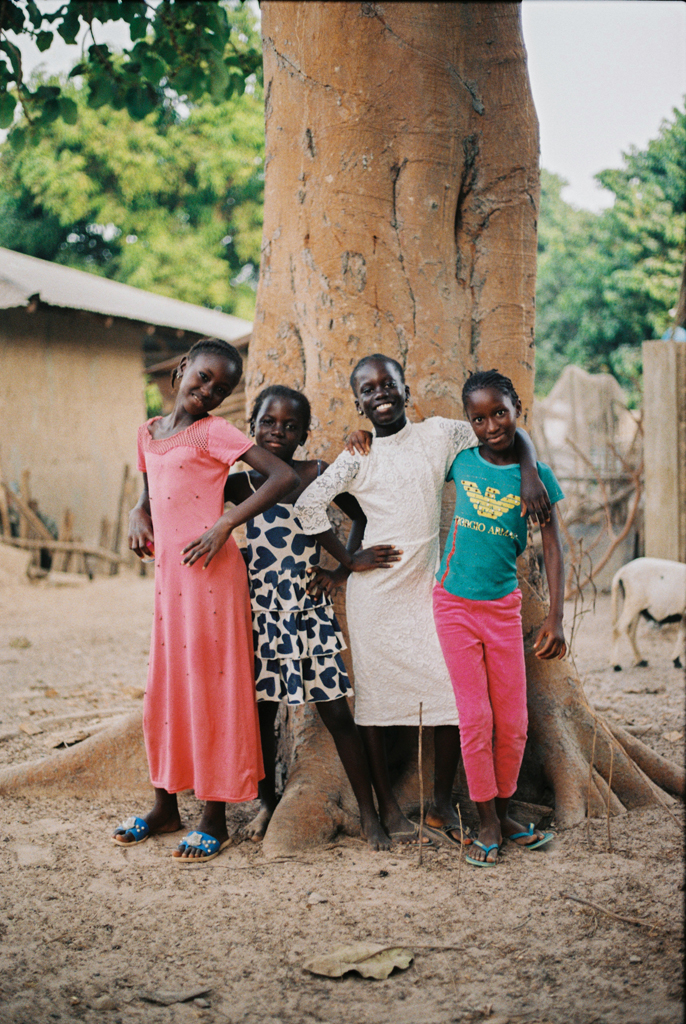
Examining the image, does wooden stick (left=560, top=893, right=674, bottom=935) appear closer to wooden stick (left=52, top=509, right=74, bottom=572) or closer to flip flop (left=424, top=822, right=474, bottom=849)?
flip flop (left=424, top=822, right=474, bottom=849)

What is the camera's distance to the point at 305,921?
226 centimetres

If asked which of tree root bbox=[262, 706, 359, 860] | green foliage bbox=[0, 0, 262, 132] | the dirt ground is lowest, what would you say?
the dirt ground

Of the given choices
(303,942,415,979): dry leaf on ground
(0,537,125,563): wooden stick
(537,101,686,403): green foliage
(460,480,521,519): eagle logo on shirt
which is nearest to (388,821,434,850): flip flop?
(303,942,415,979): dry leaf on ground

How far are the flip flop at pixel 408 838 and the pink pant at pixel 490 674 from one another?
256 millimetres

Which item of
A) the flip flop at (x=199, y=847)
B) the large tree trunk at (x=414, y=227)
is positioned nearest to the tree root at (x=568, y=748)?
the large tree trunk at (x=414, y=227)

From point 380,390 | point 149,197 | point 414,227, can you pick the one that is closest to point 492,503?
point 380,390

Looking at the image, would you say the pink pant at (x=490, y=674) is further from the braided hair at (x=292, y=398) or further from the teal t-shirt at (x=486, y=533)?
the braided hair at (x=292, y=398)

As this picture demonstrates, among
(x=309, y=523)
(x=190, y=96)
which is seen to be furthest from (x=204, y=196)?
(x=309, y=523)

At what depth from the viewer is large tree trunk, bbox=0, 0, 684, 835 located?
3111 mm

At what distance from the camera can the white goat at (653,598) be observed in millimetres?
5438

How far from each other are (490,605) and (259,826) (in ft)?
3.63

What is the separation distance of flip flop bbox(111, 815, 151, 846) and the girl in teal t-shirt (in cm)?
110

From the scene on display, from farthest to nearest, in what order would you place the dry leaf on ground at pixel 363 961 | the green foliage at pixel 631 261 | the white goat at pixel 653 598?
the green foliage at pixel 631 261 < the white goat at pixel 653 598 < the dry leaf on ground at pixel 363 961

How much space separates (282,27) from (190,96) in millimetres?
2226
